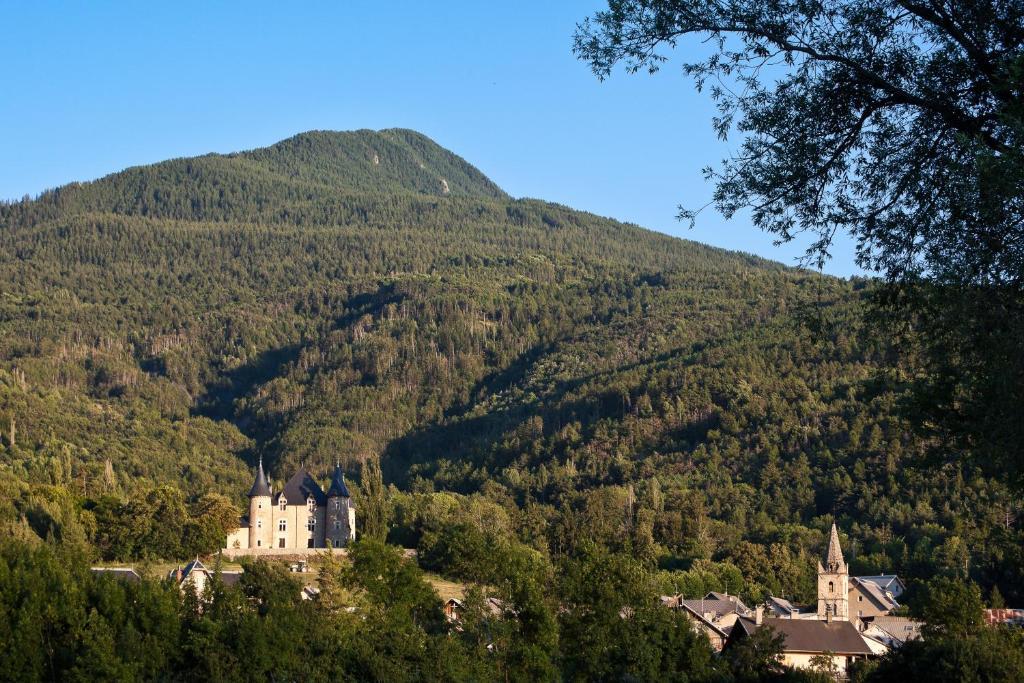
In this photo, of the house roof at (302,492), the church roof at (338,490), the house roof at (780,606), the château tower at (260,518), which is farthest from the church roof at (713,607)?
the château tower at (260,518)

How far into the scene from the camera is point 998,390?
16188 millimetres

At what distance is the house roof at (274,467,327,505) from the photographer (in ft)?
359

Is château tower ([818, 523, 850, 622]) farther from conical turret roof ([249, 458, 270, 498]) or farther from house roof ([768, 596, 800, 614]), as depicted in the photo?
conical turret roof ([249, 458, 270, 498])

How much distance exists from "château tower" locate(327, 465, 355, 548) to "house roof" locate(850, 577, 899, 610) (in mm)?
33987

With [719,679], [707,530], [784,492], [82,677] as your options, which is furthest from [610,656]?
[784,492]

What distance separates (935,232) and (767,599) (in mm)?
83821

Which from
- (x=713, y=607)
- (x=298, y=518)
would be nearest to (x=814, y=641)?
(x=713, y=607)

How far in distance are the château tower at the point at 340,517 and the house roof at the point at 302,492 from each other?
992mm

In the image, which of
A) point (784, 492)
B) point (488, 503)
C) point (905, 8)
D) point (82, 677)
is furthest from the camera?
point (784, 492)

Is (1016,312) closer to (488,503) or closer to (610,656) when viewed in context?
(610,656)

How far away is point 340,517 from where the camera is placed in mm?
108250

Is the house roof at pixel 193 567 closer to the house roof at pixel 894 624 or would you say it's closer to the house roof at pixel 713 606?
the house roof at pixel 713 606

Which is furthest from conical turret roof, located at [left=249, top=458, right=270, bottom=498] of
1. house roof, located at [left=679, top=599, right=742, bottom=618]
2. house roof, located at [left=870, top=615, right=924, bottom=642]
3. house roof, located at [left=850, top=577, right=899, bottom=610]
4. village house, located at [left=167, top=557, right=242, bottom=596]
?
house roof, located at [left=870, top=615, right=924, bottom=642]

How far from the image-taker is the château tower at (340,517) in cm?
10700
